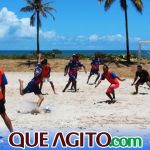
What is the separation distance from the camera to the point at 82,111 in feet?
50.1

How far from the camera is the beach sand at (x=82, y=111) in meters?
13.0

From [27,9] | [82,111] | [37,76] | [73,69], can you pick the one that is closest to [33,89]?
[37,76]

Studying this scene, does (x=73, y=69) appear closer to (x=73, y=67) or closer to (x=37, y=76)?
(x=73, y=67)

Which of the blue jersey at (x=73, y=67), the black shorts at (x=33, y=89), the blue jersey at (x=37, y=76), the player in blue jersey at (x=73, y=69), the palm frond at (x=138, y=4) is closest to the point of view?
the black shorts at (x=33, y=89)

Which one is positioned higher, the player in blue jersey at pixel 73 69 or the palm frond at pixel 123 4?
the palm frond at pixel 123 4

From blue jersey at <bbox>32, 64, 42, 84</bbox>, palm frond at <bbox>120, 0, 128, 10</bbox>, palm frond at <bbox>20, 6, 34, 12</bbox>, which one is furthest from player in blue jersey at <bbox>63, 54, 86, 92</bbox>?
palm frond at <bbox>20, 6, 34, 12</bbox>

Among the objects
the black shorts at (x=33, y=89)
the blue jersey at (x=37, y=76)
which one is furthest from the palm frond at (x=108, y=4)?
the black shorts at (x=33, y=89)

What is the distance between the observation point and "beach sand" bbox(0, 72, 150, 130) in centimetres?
1302

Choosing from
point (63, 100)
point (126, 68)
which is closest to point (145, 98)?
point (63, 100)

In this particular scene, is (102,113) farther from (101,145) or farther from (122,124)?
(101,145)

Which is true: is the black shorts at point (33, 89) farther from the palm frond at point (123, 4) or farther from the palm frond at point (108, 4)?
the palm frond at point (108, 4)

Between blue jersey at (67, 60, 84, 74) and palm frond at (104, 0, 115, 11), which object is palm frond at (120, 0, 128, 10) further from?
blue jersey at (67, 60, 84, 74)

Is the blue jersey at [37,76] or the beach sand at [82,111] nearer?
the beach sand at [82,111]

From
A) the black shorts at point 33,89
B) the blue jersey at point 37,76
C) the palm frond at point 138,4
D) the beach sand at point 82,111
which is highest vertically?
the palm frond at point 138,4
